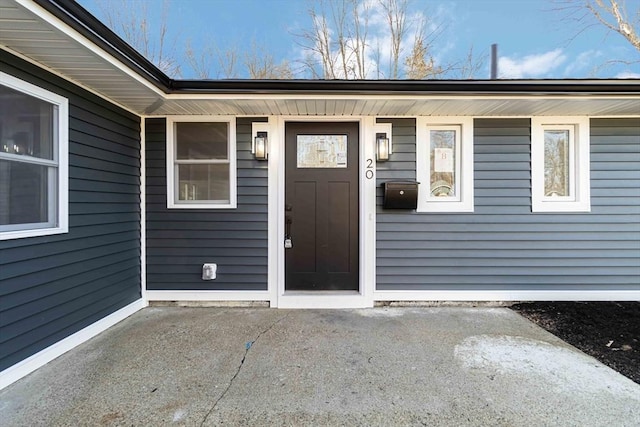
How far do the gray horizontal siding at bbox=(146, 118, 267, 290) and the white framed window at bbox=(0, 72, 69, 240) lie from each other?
1038 millimetres

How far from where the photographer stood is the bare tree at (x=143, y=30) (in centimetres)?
656

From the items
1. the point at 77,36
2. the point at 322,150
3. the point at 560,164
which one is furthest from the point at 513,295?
the point at 77,36

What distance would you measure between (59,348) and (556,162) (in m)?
5.43

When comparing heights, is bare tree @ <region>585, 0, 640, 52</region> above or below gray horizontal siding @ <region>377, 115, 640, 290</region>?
above

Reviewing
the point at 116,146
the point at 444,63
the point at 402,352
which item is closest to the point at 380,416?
the point at 402,352

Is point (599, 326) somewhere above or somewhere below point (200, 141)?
below

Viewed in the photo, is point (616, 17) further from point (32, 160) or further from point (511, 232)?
point (32, 160)

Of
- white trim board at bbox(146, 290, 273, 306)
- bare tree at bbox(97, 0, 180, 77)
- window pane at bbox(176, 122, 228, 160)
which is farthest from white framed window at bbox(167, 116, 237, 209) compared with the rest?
bare tree at bbox(97, 0, 180, 77)

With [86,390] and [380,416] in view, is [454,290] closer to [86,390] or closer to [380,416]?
[380,416]

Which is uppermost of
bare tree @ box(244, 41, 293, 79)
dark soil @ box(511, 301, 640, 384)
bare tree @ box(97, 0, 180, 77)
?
bare tree @ box(97, 0, 180, 77)

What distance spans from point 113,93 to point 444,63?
6.69 meters

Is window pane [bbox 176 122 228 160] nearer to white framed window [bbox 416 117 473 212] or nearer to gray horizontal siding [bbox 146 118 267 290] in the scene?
gray horizontal siding [bbox 146 118 267 290]

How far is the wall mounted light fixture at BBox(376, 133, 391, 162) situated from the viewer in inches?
135

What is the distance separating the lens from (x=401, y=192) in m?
3.40
